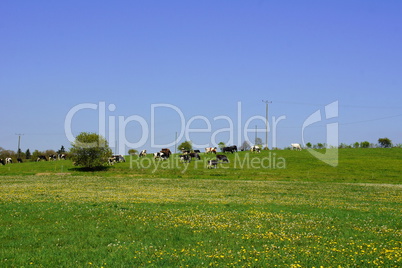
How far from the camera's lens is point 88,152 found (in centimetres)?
8444

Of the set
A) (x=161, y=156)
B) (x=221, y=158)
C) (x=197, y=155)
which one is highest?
(x=197, y=155)

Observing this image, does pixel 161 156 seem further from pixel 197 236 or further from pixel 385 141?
pixel 385 141

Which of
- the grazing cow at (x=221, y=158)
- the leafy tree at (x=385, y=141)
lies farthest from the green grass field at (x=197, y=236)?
the leafy tree at (x=385, y=141)

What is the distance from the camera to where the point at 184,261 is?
11.8 meters

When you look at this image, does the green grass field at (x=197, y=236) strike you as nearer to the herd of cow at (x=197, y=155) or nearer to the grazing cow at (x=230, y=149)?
the herd of cow at (x=197, y=155)

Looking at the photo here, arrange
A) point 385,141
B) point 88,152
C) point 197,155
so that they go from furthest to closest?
point 385,141
point 197,155
point 88,152

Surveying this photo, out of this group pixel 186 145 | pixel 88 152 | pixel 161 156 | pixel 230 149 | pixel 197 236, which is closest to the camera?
pixel 197 236

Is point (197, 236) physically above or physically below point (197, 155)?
below

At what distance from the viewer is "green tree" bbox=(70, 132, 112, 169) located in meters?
83.6

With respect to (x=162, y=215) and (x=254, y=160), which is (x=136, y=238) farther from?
(x=254, y=160)

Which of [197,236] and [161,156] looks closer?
[197,236]

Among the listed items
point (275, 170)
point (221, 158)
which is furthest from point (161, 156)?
point (275, 170)

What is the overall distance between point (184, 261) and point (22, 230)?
8028mm

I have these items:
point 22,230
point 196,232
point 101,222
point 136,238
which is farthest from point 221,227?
point 22,230
